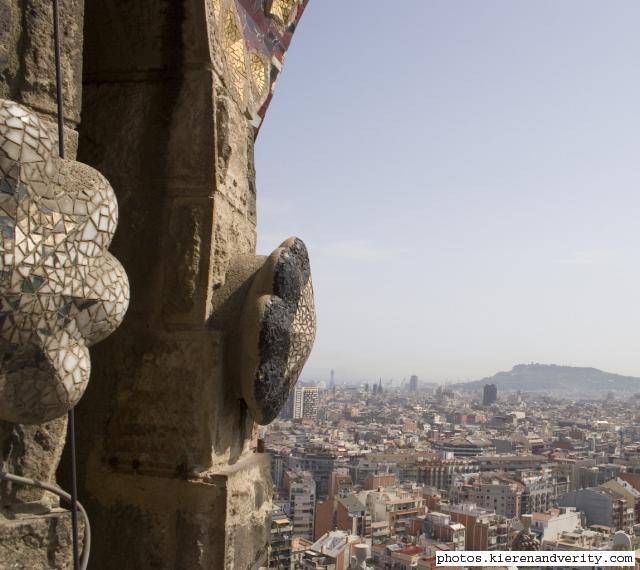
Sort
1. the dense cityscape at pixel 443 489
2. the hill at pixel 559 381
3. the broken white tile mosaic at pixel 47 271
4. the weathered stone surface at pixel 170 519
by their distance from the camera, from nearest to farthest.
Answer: the broken white tile mosaic at pixel 47 271 → the weathered stone surface at pixel 170 519 → the dense cityscape at pixel 443 489 → the hill at pixel 559 381

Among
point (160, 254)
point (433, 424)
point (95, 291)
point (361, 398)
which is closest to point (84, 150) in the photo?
point (160, 254)

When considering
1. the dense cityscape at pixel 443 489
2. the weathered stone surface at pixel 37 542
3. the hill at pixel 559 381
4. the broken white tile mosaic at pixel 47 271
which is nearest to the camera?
the broken white tile mosaic at pixel 47 271

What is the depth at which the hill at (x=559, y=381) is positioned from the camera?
156 m

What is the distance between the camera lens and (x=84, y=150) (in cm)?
131

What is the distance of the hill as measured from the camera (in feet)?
512

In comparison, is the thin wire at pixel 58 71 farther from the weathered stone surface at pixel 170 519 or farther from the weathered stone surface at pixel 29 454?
the weathered stone surface at pixel 170 519

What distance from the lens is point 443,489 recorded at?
4369cm

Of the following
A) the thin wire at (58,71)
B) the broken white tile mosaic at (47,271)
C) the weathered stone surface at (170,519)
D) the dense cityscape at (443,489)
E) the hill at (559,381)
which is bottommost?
the dense cityscape at (443,489)

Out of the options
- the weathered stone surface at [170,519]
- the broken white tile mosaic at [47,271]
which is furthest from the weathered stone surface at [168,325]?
the broken white tile mosaic at [47,271]

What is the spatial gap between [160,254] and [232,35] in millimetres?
428

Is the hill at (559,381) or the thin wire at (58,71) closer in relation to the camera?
the thin wire at (58,71)

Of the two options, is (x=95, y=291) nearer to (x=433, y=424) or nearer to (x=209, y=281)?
(x=209, y=281)

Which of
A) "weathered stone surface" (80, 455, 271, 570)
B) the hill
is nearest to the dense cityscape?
"weathered stone surface" (80, 455, 271, 570)

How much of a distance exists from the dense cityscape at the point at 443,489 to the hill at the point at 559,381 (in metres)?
88.1
